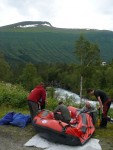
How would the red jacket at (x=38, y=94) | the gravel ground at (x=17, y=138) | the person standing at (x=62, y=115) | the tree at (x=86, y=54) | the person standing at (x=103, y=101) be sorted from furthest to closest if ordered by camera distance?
the tree at (x=86, y=54) < the person standing at (x=103, y=101) < the red jacket at (x=38, y=94) < the person standing at (x=62, y=115) < the gravel ground at (x=17, y=138)

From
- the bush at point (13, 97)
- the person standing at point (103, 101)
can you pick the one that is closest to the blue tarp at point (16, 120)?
the person standing at point (103, 101)

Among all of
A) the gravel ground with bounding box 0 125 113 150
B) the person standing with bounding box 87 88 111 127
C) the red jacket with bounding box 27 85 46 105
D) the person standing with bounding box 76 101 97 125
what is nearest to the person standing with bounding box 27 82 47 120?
the red jacket with bounding box 27 85 46 105

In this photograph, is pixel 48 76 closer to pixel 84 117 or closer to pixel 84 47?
pixel 84 47

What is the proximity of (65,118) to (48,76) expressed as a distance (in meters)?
105

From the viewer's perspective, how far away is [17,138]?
14.5 metres

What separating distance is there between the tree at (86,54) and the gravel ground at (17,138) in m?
52.9

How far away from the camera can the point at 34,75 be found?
101 m

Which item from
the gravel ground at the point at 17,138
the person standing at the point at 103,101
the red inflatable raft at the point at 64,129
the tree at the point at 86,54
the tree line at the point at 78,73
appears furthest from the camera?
the tree line at the point at 78,73

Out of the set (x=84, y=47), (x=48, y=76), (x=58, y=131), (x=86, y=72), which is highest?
(x=58, y=131)

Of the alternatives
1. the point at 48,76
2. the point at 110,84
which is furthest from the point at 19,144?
the point at 48,76

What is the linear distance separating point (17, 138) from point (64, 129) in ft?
6.89

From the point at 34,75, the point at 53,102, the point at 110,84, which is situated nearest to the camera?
the point at 53,102

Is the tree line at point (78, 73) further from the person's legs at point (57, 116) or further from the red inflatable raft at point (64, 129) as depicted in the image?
the red inflatable raft at point (64, 129)

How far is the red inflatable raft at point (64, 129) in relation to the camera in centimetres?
1365
